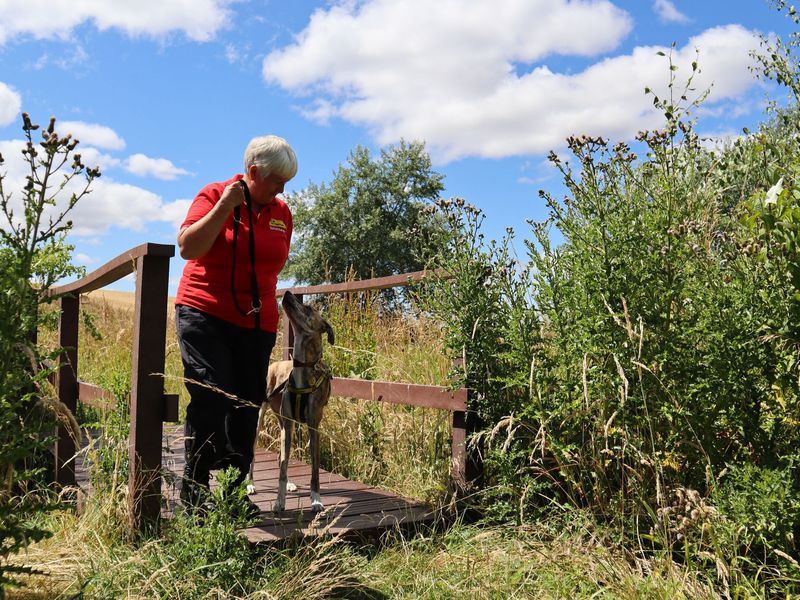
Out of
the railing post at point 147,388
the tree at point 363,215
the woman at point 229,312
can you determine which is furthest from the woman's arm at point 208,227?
the tree at point 363,215

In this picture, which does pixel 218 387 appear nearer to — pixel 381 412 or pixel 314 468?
pixel 314 468

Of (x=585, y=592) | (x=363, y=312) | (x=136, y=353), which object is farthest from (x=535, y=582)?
(x=363, y=312)

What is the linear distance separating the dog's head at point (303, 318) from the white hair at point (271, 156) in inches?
35.6

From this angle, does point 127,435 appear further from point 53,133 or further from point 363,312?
point 363,312

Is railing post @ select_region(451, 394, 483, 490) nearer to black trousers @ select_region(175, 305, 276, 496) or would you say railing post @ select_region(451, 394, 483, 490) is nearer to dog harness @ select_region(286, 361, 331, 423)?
dog harness @ select_region(286, 361, 331, 423)

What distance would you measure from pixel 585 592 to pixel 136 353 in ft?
7.91

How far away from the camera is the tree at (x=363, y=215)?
3023 cm

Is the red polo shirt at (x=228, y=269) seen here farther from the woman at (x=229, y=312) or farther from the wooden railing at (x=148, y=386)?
the wooden railing at (x=148, y=386)

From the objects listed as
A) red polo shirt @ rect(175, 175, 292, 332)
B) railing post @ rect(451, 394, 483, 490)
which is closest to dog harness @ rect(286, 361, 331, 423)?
red polo shirt @ rect(175, 175, 292, 332)

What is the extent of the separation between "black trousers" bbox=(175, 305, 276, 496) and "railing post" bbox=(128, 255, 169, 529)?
0.16 metres

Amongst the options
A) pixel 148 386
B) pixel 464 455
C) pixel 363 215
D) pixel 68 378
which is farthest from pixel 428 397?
pixel 363 215

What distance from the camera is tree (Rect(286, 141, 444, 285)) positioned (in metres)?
30.2

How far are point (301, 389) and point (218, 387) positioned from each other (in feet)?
2.68

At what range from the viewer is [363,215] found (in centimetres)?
3091
